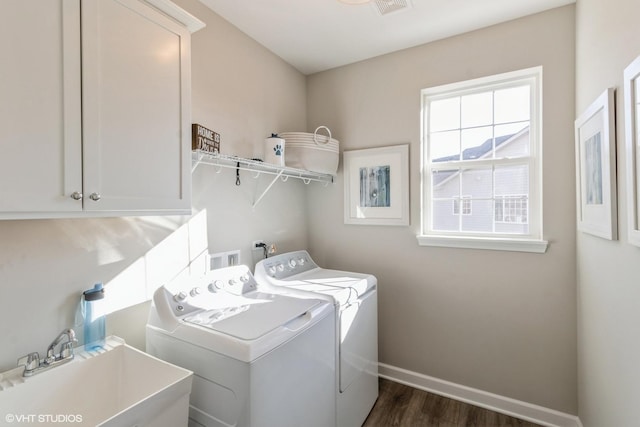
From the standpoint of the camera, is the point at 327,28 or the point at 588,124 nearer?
the point at 588,124

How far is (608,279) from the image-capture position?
4.33 ft

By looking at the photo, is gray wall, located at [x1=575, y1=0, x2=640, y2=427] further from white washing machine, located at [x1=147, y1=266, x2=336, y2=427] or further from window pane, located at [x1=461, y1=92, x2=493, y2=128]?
white washing machine, located at [x1=147, y1=266, x2=336, y2=427]

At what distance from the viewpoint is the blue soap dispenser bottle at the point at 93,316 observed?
125cm

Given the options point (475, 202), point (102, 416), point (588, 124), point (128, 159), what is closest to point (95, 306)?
point (102, 416)

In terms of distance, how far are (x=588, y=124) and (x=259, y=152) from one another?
6.16 feet

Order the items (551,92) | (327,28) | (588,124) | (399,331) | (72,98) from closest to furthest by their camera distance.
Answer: (72,98), (588,124), (551,92), (327,28), (399,331)

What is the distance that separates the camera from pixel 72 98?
956 millimetres

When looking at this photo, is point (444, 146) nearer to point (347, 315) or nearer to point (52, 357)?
point (347, 315)

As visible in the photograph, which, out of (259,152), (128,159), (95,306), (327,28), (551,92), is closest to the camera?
(128,159)

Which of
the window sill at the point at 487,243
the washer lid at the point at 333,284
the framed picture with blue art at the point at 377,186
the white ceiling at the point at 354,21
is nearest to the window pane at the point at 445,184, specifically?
the framed picture with blue art at the point at 377,186

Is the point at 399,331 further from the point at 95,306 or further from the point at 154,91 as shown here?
the point at 154,91

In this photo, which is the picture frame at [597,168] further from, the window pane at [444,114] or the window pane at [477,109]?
the window pane at [444,114]

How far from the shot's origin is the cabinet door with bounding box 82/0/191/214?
3.33ft

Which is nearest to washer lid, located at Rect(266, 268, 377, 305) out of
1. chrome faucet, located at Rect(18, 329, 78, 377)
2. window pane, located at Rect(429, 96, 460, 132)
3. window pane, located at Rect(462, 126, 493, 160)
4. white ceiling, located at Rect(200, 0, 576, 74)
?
chrome faucet, located at Rect(18, 329, 78, 377)
